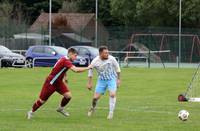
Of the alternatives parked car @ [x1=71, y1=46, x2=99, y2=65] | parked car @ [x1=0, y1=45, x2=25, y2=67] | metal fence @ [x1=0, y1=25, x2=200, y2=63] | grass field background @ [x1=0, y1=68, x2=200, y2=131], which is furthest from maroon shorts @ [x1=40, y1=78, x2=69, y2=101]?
metal fence @ [x1=0, y1=25, x2=200, y2=63]

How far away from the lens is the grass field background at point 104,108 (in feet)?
49.0

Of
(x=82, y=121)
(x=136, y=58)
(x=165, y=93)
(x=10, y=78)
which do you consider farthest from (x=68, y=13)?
(x=82, y=121)

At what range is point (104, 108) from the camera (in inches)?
789

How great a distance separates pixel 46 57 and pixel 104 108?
28.0 m

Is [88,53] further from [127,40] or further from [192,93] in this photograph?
[192,93]

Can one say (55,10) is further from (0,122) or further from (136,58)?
(0,122)

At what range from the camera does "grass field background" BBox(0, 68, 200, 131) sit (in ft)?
49.0

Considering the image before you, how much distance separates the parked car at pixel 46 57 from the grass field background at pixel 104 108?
11394mm

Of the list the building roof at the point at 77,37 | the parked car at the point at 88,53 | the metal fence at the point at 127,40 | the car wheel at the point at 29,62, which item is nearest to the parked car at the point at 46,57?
the car wheel at the point at 29,62

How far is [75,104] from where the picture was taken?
21.6 meters

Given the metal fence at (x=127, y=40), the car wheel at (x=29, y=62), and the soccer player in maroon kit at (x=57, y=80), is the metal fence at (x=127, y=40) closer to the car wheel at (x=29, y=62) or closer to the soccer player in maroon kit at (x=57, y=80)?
the car wheel at (x=29, y=62)

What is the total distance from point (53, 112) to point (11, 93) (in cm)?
799

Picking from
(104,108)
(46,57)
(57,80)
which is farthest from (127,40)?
(57,80)

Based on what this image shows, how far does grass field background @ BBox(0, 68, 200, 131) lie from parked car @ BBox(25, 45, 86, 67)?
37.4 ft
